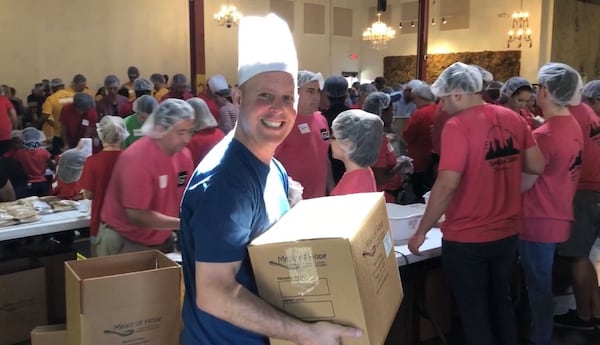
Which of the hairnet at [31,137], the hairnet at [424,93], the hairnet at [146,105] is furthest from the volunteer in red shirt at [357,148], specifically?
the hairnet at [31,137]

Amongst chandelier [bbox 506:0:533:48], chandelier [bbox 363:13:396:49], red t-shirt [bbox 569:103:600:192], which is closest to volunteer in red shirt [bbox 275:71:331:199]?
red t-shirt [bbox 569:103:600:192]

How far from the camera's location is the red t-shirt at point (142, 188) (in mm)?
2484

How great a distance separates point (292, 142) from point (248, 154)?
202 centimetres

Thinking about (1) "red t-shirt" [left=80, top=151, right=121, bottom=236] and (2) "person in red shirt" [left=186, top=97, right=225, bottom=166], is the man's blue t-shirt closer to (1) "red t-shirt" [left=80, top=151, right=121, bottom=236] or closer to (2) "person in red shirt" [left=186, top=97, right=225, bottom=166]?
(1) "red t-shirt" [left=80, top=151, right=121, bottom=236]

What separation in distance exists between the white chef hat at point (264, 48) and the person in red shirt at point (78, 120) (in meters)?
5.09

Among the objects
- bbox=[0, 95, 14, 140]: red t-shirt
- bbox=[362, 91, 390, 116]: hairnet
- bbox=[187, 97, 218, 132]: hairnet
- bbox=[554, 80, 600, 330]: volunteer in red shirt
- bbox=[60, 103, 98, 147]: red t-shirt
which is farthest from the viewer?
bbox=[60, 103, 98, 147]: red t-shirt

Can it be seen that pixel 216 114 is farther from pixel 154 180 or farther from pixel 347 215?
pixel 347 215

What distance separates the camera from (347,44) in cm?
1411

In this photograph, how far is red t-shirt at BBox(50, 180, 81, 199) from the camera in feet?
12.4

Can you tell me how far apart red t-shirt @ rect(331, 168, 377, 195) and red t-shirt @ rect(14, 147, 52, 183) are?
3222mm

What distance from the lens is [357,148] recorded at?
251 cm

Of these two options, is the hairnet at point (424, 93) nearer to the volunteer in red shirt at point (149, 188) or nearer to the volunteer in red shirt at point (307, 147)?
the volunteer in red shirt at point (307, 147)

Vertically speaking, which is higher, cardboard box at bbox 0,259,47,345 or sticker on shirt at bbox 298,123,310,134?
sticker on shirt at bbox 298,123,310,134

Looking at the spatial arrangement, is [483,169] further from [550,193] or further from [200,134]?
[200,134]
